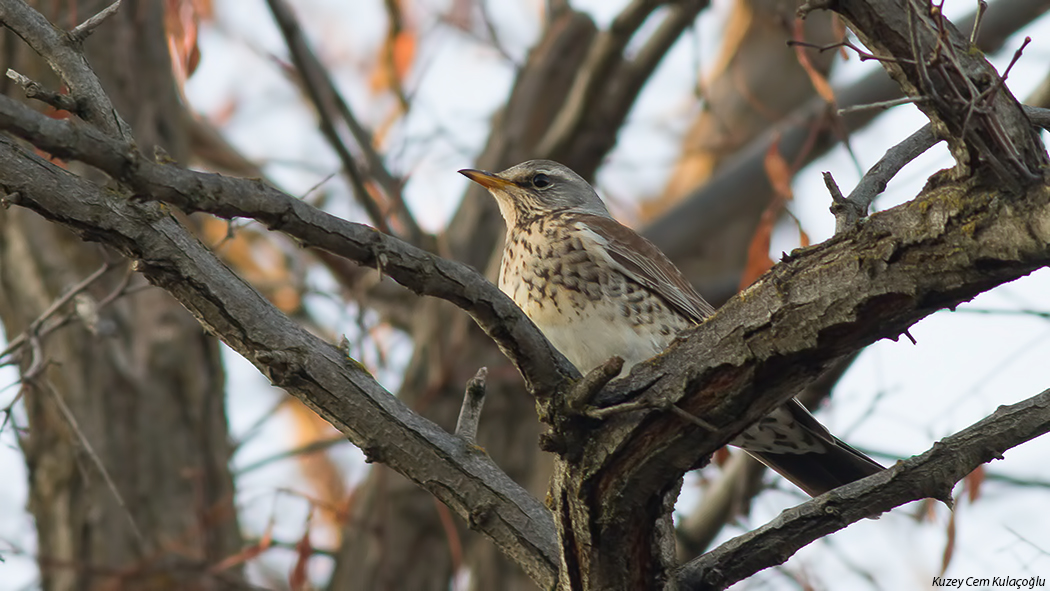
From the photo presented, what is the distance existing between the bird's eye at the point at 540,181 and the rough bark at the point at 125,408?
83.6 inches

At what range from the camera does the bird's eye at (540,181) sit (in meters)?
6.49

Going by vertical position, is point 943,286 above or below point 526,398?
below

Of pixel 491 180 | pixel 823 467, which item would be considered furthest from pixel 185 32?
pixel 823 467

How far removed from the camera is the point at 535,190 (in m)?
6.44

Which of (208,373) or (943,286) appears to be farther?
(208,373)

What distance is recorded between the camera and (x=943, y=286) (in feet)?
8.55

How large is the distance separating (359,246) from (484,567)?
5.24 m

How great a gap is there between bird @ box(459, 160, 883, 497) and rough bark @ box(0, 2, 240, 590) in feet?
6.50

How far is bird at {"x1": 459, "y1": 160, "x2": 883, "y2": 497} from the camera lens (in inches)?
193

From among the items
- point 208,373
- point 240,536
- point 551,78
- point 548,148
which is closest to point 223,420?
point 208,373

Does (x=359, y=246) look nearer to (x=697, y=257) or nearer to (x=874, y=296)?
(x=874, y=296)

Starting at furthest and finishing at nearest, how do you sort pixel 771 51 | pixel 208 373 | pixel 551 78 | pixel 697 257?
pixel 771 51 < pixel 697 257 < pixel 551 78 < pixel 208 373

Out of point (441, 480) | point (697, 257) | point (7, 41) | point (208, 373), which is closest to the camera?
point (441, 480)

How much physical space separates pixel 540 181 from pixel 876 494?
12.2 ft
